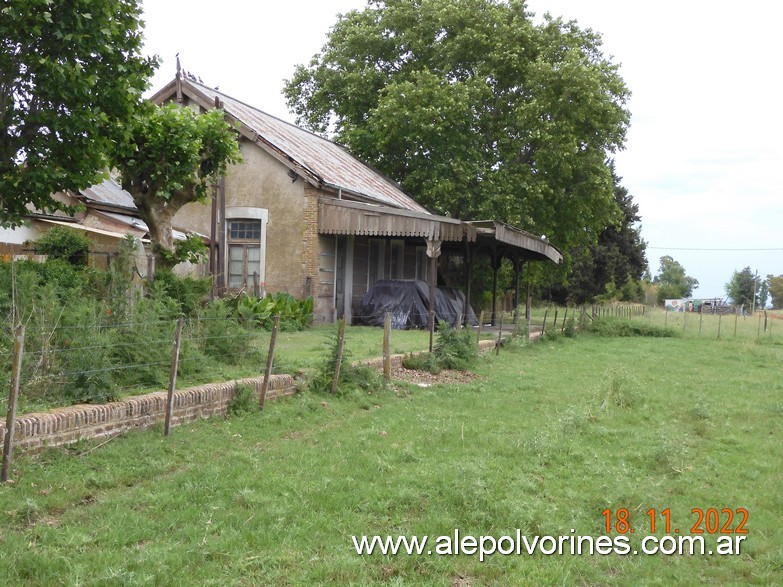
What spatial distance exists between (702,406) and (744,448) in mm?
2305

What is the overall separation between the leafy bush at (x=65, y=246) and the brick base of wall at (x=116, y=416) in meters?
7.65

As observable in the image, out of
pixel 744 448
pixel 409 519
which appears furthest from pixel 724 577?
pixel 744 448

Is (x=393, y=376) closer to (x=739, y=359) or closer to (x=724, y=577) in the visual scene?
(x=724, y=577)

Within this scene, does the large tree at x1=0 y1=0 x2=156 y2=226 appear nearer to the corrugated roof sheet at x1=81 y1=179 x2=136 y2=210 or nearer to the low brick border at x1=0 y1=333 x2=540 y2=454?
the low brick border at x1=0 y1=333 x2=540 y2=454

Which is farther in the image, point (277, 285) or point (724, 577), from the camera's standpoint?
point (277, 285)

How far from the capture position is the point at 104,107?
9477mm

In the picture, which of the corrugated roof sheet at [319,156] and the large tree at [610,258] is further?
the large tree at [610,258]

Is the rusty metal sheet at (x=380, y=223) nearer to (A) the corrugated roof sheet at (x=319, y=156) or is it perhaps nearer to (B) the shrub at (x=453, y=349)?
(A) the corrugated roof sheet at (x=319, y=156)

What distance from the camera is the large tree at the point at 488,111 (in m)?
26.4

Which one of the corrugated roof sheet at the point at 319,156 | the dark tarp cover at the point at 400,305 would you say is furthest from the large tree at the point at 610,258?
the dark tarp cover at the point at 400,305

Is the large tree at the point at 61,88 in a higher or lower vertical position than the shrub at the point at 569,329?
higher

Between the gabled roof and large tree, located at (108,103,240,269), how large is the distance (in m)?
4.57

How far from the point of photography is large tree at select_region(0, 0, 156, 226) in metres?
8.39
